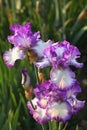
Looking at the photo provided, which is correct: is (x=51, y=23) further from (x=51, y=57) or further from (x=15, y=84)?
(x=51, y=57)

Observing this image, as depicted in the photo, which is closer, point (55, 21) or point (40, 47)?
point (40, 47)

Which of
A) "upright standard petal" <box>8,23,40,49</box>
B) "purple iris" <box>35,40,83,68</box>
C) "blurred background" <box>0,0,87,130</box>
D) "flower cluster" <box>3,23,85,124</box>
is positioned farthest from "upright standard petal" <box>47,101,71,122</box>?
"blurred background" <box>0,0,87,130</box>

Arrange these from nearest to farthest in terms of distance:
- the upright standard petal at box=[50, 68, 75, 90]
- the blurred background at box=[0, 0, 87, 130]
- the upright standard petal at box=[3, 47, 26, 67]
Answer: the upright standard petal at box=[50, 68, 75, 90] < the upright standard petal at box=[3, 47, 26, 67] < the blurred background at box=[0, 0, 87, 130]

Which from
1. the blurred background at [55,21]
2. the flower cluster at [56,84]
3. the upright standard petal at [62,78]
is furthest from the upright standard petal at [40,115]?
the blurred background at [55,21]

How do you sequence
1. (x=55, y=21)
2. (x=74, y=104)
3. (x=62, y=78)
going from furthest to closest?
1. (x=55, y=21)
2. (x=74, y=104)
3. (x=62, y=78)

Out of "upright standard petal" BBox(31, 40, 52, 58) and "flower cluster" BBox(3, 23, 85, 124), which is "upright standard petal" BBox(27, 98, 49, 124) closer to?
"flower cluster" BBox(3, 23, 85, 124)

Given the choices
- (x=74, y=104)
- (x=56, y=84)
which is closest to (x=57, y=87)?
(x=56, y=84)

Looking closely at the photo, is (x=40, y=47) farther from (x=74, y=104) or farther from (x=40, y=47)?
(x=74, y=104)

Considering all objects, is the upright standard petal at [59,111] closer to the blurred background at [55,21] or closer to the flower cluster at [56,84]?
the flower cluster at [56,84]
